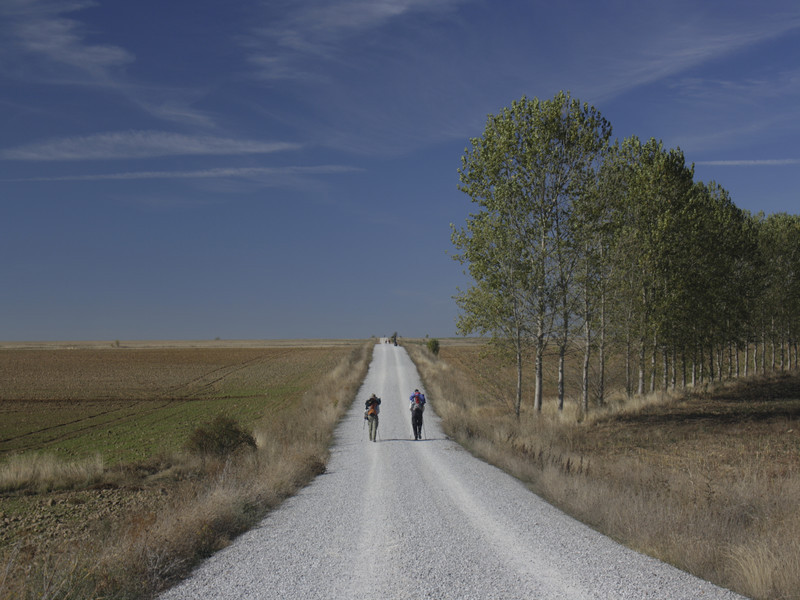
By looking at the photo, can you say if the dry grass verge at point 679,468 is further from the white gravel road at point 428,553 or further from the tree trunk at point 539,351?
the tree trunk at point 539,351

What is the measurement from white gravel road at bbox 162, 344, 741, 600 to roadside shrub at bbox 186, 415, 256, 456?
6.78 metres

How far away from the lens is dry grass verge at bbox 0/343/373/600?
A: 23.1 feet

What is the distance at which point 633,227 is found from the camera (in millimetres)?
28234

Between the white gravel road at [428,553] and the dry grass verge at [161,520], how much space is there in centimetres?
42

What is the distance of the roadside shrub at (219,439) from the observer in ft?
67.4

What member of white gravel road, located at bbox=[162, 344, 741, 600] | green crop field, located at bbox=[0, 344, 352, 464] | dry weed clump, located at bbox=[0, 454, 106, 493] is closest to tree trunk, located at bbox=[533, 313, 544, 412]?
white gravel road, located at bbox=[162, 344, 741, 600]

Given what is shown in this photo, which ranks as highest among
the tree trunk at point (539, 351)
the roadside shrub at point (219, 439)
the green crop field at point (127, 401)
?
the tree trunk at point (539, 351)

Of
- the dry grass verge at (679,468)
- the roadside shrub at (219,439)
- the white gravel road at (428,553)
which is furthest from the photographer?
the roadside shrub at (219,439)

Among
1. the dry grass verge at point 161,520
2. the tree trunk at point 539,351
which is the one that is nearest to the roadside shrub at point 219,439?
the dry grass verge at point 161,520

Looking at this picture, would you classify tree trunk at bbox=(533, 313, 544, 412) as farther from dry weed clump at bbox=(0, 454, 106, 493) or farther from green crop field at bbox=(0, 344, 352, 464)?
dry weed clump at bbox=(0, 454, 106, 493)

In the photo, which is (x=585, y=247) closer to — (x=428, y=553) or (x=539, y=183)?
(x=539, y=183)

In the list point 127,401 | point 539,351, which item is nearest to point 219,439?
point 539,351

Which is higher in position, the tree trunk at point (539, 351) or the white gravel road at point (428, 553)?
the tree trunk at point (539, 351)

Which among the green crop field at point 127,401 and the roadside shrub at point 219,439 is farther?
the green crop field at point 127,401
